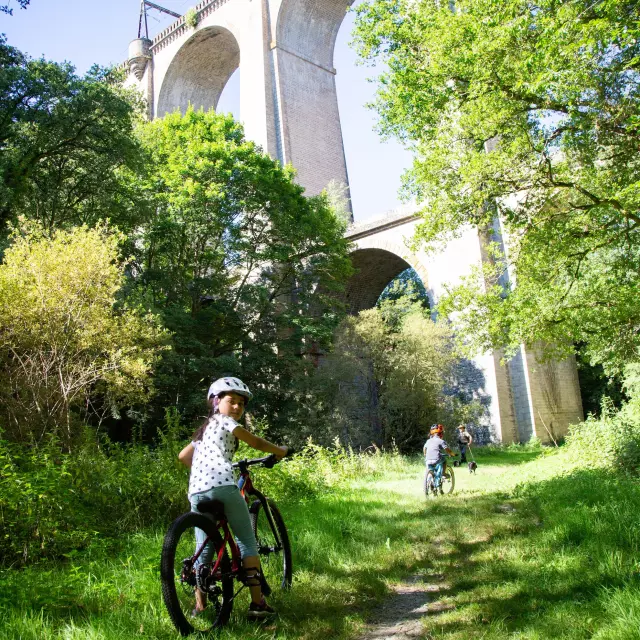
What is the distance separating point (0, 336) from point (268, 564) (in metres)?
7.78

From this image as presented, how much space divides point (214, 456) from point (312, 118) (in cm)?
2922

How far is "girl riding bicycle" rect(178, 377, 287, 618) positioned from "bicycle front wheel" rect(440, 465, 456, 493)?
588cm

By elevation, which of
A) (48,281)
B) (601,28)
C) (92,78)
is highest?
(92,78)

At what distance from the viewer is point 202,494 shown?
3.26 meters

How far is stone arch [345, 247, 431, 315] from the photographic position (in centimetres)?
2852

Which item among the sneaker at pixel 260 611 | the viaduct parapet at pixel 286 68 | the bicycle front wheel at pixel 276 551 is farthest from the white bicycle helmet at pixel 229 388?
the viaduct parapet at pixel 286 68

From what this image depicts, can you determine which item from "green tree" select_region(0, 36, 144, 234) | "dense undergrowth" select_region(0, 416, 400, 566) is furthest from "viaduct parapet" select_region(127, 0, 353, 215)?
"dense undergrowth" select_region(0, 416, 400, 566)

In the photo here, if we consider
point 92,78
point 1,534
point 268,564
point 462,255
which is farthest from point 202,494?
point 462,255

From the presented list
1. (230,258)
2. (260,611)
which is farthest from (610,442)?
(230,258)

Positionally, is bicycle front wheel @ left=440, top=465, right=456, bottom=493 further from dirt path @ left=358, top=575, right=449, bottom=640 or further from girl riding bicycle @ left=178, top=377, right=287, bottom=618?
girl riding bicycle @ left=178, top=377, right=287, bottom=618

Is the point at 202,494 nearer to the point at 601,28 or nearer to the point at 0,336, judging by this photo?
the point at 601,28

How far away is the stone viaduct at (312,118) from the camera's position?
23.0 meters

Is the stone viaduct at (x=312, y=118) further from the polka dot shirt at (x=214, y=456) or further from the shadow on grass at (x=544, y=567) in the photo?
the polka dot shirt at (x=214, y=456)

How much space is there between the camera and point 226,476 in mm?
3270
